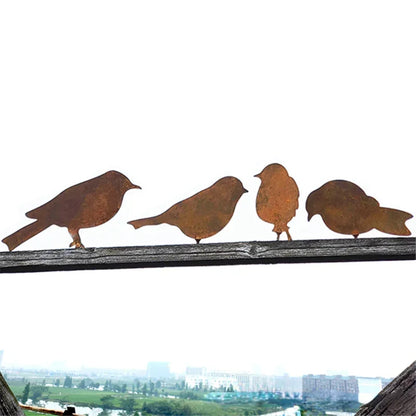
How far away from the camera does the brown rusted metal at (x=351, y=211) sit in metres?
0.82

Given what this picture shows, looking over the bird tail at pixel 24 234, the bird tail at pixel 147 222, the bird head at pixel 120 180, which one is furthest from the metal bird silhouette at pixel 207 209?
the bird tail at pixel 24 234

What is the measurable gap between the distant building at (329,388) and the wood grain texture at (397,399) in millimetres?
167

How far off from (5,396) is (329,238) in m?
0.63

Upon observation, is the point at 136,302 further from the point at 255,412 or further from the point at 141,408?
the point at 255,412

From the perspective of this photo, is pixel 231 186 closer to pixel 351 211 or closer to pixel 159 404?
pixel 351 211

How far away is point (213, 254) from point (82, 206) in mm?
334

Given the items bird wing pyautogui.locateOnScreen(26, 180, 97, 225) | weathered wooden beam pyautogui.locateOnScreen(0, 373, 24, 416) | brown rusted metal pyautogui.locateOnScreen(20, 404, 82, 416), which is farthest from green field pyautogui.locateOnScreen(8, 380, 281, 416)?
bird wing pyautogui.locateOnScreen(26, 180, 97, 225)

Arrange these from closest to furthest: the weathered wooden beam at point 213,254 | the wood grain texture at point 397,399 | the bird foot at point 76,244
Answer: the wood grain texture at point 397,399 < the weathered wooden beam at point 213,254 < the bird foot at point 76,244

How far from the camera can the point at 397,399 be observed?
591 millimetres

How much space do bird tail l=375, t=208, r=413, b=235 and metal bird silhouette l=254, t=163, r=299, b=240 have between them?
0.17 meters

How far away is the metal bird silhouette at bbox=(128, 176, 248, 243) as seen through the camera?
0.86m

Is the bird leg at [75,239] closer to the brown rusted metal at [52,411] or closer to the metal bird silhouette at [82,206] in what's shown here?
the metal bird silhouette at [82,206]

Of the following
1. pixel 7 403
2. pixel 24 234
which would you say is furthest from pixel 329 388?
pixel 24 234

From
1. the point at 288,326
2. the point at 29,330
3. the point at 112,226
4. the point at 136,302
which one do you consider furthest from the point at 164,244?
the point at 29,330
